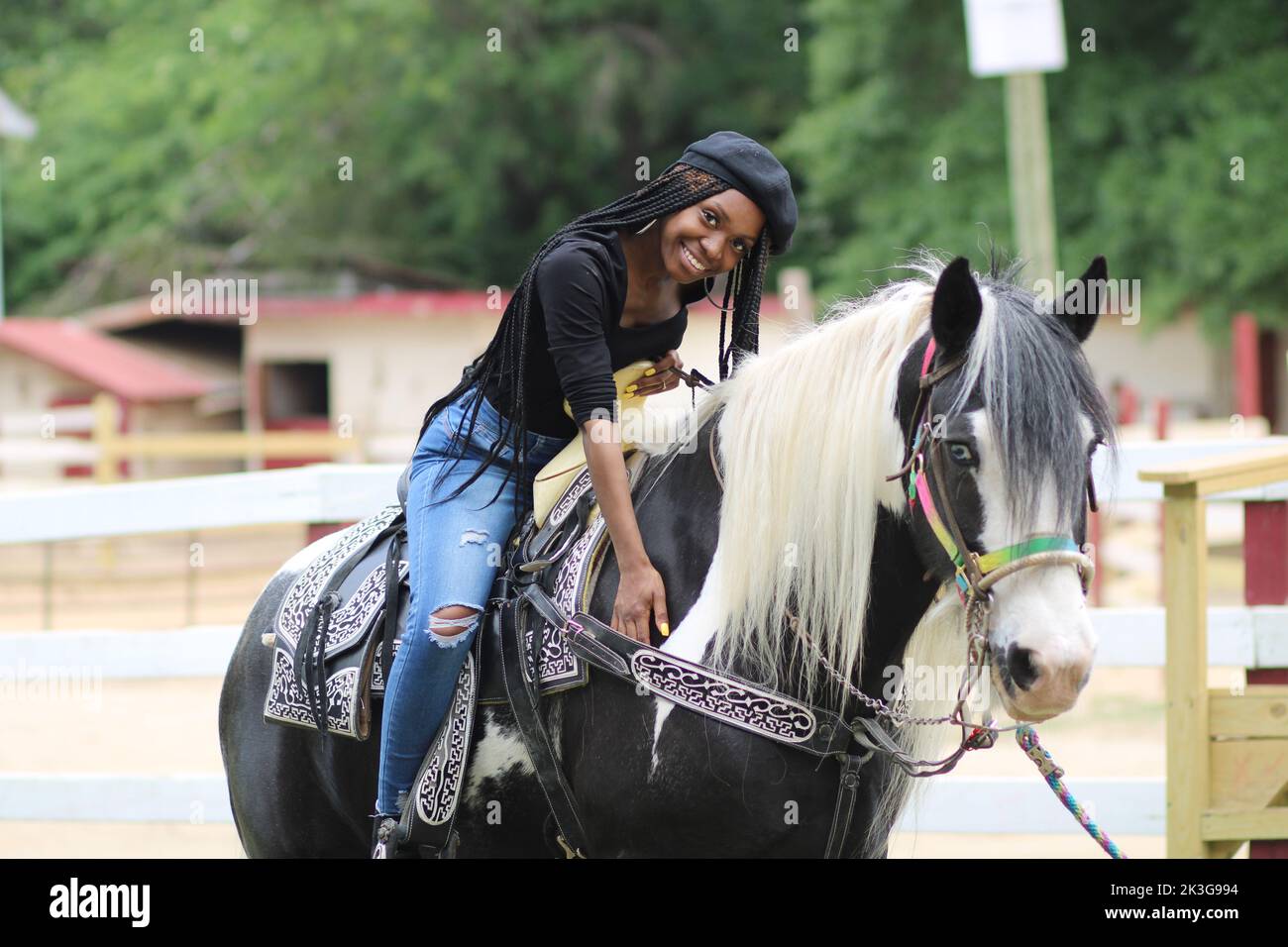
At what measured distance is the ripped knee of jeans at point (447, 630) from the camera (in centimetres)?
287

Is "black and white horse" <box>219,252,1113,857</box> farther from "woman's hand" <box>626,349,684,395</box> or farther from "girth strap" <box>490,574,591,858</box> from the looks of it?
"woman's hand" <box>626,349,684,395</box>

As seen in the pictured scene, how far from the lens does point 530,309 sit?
2.97 meters

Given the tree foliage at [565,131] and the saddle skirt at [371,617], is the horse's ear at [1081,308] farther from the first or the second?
the tree foliage at [565,131]

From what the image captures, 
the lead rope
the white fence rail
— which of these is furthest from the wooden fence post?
the lead rope

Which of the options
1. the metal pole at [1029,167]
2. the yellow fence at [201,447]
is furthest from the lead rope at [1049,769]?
the yellow fence at [201,447]

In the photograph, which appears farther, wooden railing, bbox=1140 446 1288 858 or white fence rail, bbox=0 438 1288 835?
white fence rail, bbox=0 438 1288 835

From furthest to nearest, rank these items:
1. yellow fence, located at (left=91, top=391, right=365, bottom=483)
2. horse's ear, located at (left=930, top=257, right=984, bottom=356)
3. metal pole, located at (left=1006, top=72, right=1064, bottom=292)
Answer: yellow fence, located at (left=91, top=391, right=365, bottom=483)
metal pole, located at (left=1006, top=72, right=1064, bottom=292)
horse's ear, located at (left=930, top=257, right=984, bottom=356)

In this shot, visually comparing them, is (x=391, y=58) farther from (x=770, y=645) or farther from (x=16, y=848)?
(x=770, y=645)

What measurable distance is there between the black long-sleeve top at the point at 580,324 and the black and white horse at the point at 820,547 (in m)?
0.26

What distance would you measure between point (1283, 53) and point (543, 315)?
53.8 ft

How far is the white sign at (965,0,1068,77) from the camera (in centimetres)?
899

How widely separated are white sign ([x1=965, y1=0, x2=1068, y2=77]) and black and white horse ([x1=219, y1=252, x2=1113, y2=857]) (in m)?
6.68

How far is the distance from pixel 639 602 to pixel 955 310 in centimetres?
81
